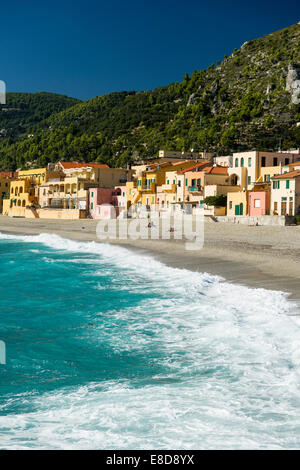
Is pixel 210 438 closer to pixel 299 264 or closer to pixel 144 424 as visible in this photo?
pixel 144 424

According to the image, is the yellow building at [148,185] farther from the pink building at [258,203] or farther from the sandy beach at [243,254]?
the sandy beach at [243,254]

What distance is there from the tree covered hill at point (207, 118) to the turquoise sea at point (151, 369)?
7546 centimetres

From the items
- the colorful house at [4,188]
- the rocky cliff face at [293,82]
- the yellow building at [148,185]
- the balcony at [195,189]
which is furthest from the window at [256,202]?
the rocky cliff face at [293,82]

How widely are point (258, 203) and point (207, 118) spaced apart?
81102 mm

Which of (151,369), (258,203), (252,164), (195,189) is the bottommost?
(151,369)

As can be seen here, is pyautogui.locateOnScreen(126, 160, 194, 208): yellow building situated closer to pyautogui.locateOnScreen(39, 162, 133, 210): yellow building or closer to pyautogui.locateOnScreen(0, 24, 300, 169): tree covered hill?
pyautogui.locateOnScreen(39, 162, 133, 210): yellow building

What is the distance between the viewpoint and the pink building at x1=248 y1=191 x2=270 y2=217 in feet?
150

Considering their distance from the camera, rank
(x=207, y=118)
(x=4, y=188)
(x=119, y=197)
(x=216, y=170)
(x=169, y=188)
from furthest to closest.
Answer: (x=207, y=118)
(x=4, y=188)
(x=119, y=197)
(x=169, y=188)
(x=216, y=170)

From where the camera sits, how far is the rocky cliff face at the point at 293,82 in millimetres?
106938

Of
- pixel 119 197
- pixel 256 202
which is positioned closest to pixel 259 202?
pixel 256 202

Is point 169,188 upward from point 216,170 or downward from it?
downward

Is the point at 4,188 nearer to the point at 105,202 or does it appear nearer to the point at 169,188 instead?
the point at 105,202

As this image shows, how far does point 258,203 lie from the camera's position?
46.3 metres
